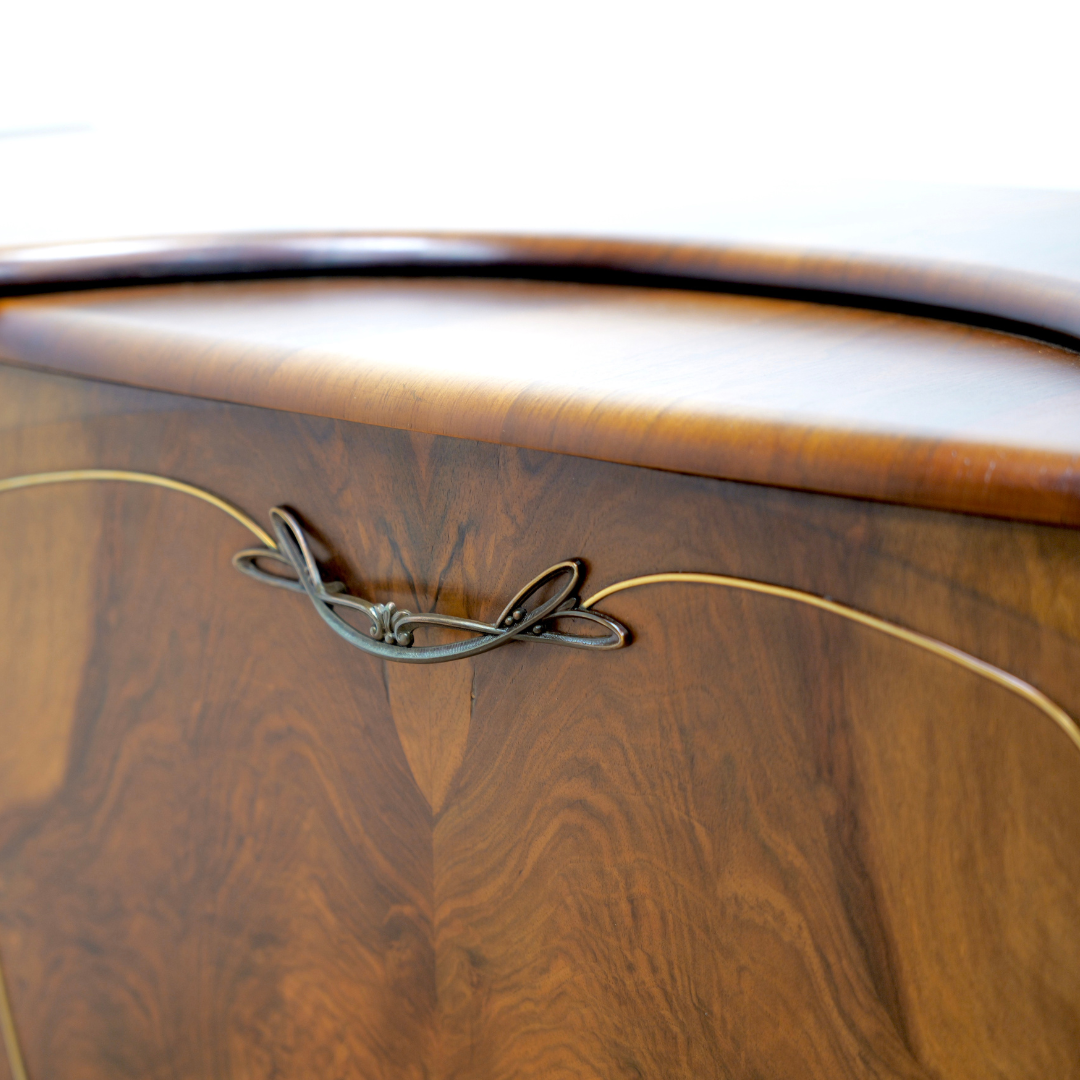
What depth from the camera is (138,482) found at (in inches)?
17.5

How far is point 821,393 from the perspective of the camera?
304mm

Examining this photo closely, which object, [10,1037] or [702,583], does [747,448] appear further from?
[10,1037]

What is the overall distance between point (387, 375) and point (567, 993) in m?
0.23

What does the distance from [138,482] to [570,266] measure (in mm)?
210

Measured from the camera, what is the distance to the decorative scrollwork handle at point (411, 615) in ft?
1.14

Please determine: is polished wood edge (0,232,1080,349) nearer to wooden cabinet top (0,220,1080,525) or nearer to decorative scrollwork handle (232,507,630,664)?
wooden cabinet top (0,220,1080,525)

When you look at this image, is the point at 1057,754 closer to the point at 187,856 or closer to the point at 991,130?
the point at 187,856

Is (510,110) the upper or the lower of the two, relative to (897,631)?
upper

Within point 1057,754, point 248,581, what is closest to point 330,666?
point 248,581

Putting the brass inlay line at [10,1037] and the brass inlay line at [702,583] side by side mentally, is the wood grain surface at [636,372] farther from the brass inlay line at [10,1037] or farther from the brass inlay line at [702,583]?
the brass inlay line at [10,1037]

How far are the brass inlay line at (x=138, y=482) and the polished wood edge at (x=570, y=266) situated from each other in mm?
81

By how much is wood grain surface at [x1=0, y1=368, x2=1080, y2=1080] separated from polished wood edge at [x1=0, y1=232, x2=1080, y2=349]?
0.07 m

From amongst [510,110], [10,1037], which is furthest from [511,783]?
[510,110]

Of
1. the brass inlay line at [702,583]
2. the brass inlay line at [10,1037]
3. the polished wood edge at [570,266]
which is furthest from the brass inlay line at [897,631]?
the brass inlay line at [10,1037]
